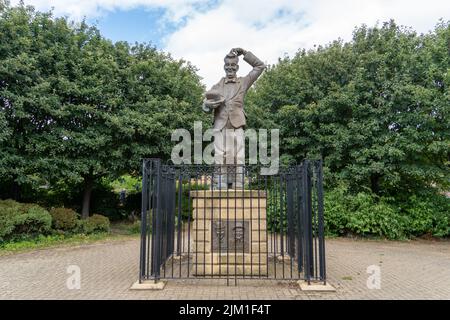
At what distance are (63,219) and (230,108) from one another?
8.30 meters

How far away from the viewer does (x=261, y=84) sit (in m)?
17.3

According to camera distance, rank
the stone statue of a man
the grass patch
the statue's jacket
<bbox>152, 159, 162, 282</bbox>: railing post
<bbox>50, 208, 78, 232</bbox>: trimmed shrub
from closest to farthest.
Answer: <bbox>152, 159, 162, 282</bbox>: railing post → the stone statue of a man → the statue's jacket → <bbox>50, 208, 78, 232</bbox>: trimmed shrub → the grass patch

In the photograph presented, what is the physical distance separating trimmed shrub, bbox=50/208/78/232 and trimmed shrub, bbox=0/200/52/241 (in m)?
0.48

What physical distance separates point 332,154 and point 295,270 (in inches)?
277

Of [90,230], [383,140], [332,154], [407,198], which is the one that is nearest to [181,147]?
[90,230]

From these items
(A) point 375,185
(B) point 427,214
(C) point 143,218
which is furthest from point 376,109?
(C) point 143,218

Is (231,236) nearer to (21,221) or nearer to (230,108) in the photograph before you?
(230,108)

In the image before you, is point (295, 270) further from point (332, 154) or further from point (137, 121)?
point (137, 121)

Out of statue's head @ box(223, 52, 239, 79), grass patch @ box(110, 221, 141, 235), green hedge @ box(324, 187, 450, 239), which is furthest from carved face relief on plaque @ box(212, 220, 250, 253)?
grass patch @ box(110, 221, 141, 235)

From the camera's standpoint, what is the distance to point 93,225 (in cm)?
1284

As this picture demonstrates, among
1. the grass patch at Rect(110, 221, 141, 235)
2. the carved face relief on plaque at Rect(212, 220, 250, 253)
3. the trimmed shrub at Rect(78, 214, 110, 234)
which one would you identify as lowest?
the grass patch at Rect(110, 221, 141, 235)

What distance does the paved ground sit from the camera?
551 centimetres

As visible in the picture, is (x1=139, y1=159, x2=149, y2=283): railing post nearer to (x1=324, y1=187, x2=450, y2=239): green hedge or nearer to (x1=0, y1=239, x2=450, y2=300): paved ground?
(x1=0, y1=239, x2=450, y2=300): paved ground

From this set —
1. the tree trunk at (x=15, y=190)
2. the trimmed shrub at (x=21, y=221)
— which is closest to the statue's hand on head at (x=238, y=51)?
the trimmed shrub at (x=21, y=221)
